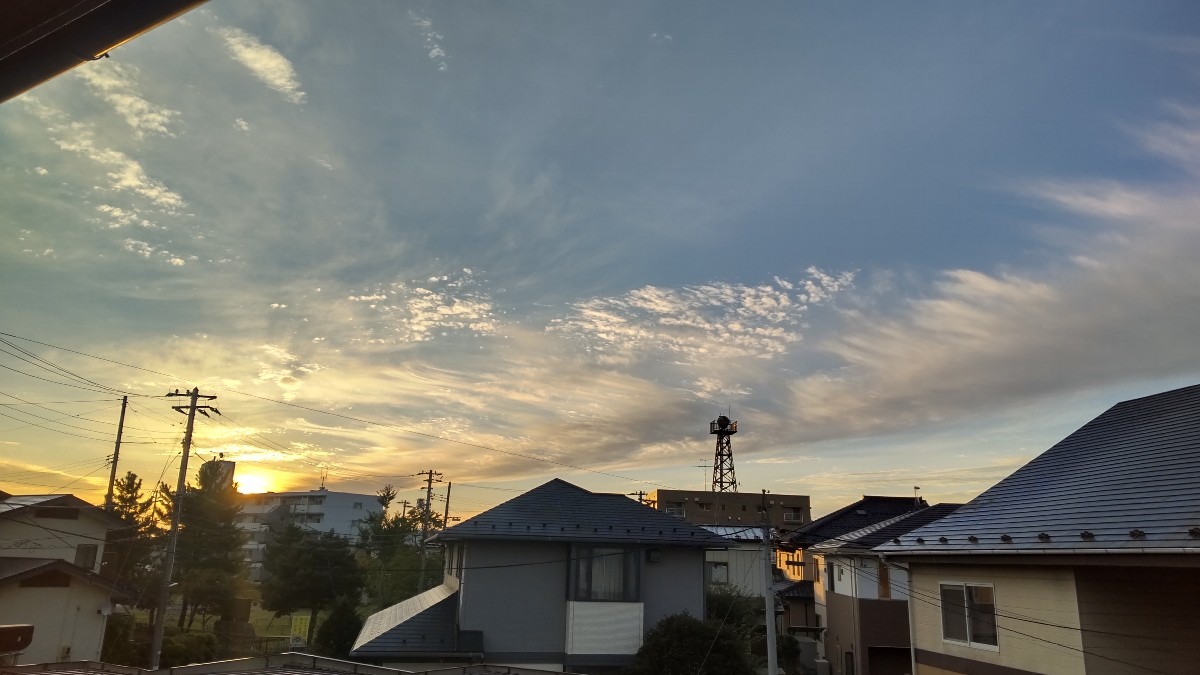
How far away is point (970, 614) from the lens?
1313 centimetres

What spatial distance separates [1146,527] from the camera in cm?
957

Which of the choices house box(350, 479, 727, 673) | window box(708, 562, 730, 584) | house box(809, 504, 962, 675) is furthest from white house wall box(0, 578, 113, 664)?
window box(708, 562, 730, 584)

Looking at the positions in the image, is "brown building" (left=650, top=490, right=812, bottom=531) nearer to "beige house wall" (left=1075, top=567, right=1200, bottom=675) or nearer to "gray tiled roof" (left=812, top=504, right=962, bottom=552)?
"gray tiled roof" (left=812, top=504, right=962, bottom=552)

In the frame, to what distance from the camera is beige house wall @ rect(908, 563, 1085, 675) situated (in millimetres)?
10914

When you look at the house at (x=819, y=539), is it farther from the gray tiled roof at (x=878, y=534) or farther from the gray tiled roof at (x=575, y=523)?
the gray tiled roof at (x=575, y=523)

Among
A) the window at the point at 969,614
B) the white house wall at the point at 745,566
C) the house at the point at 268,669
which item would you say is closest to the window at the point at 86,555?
the house at the point at 268,669

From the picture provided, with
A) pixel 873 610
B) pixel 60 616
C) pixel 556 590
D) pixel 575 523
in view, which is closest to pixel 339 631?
pixel 60 616

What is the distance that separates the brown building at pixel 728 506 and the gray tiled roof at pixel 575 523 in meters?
53.7

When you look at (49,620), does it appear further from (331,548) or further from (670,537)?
(670,537)

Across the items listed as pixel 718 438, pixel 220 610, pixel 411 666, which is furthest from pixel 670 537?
pixel 718 438

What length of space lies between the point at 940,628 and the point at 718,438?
160ft

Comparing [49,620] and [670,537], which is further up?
[670,537]

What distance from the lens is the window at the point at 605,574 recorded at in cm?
2128

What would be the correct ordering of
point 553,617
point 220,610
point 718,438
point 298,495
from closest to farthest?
point 553,617, point 220,610, point 718,438, point 298,495
